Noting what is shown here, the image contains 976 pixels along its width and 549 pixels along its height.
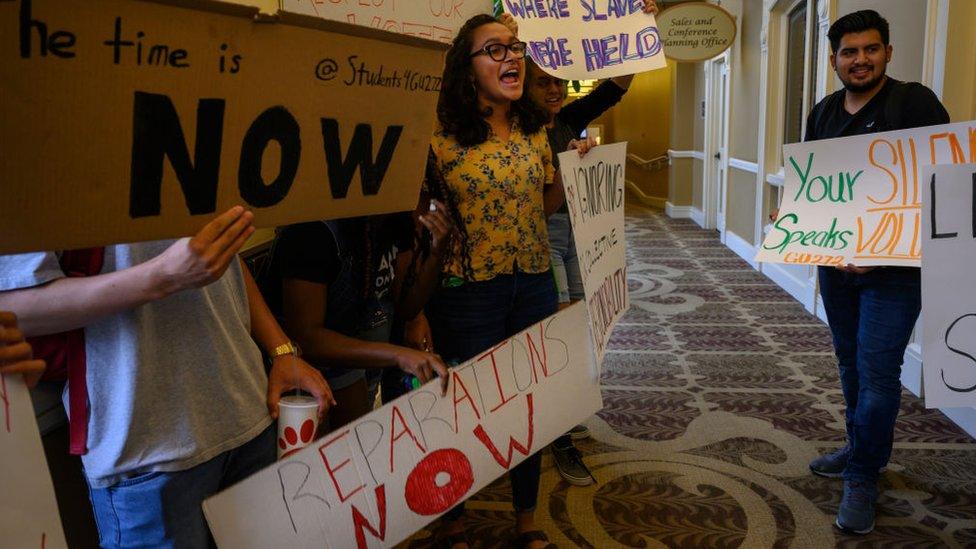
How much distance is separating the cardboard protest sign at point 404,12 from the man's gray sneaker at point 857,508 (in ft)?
6.10

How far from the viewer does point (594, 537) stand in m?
2.26

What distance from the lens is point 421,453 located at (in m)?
1.43

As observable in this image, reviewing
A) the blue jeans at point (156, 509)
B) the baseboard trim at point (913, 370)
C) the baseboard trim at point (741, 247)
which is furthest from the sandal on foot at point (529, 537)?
the baseboard trim at point (741, 247)

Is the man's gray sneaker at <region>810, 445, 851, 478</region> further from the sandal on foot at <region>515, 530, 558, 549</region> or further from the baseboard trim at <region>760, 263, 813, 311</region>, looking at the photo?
the baseboard trim at <region>760, 263, 813, 311</region>

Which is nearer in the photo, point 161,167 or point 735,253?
point 161,167

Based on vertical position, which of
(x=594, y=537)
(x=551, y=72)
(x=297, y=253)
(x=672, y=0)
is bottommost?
(x=594, y=537)

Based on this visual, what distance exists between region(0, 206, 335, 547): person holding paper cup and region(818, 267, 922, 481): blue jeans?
1798mm

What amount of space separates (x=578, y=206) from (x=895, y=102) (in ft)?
3.57

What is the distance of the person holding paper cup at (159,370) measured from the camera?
0.92 metres


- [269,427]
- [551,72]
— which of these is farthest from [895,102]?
[269,427]

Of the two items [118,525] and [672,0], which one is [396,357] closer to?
[118,525]

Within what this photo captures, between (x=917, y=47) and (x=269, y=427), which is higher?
(x=917, y=47)

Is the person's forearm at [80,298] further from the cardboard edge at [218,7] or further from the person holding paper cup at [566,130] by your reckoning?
the person holding paper cup at [566,130]

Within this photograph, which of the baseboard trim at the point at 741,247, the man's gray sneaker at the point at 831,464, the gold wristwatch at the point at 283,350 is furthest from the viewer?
the baseboard trim at the point at 741,247
